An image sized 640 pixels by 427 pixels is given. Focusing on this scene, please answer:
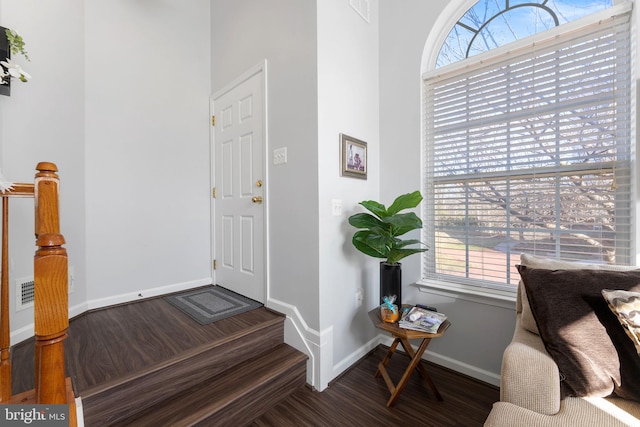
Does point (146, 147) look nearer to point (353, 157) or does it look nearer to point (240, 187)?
point (240, 187)

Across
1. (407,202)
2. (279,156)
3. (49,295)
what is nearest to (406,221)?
(407,202)

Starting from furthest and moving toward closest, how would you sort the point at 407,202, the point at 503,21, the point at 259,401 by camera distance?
the point at 503,21 → the point at 407,202 → the point at 259,401

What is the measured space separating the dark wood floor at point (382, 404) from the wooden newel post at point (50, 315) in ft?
3.43

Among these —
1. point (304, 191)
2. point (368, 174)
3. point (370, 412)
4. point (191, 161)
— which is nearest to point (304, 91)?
point (304, 191)

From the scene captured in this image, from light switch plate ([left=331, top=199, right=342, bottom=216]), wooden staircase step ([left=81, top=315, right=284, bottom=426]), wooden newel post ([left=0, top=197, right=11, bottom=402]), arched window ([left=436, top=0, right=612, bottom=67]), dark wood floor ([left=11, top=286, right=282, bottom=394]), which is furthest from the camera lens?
light switch plate ([left=331, top=199, right=342, bottom=216])

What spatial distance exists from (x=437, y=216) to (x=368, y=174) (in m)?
0.66

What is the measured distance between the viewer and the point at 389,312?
67.3 inches

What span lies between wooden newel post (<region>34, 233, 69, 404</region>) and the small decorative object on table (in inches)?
60.2

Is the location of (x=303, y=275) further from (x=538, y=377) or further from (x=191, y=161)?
(x=191, y=161)

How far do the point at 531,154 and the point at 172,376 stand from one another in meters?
2.59

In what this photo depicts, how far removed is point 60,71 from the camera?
6.41ft

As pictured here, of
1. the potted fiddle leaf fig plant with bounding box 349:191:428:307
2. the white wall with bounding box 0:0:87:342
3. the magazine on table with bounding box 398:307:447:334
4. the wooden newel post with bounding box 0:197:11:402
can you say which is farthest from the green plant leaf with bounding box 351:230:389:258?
the white wall with bounding box 0:0:87:342

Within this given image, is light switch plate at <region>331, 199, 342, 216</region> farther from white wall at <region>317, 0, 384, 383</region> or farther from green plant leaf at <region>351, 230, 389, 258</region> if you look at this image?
green plant leaf at <region>351, 230, 389, 258</region>

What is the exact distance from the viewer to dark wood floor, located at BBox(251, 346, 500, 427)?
4.94 ft
